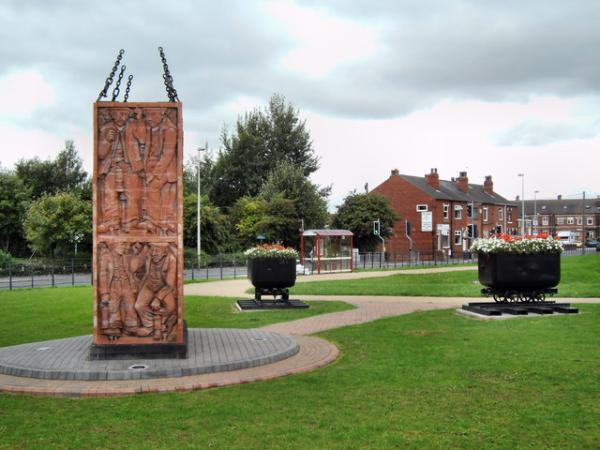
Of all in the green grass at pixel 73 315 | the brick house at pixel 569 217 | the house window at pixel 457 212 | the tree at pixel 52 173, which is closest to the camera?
the green grass at pixel 73 315

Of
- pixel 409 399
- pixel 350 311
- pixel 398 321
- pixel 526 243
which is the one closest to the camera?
pixel 409 399

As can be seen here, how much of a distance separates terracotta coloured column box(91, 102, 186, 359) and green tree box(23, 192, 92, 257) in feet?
108

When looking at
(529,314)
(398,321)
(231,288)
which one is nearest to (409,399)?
(398,321)

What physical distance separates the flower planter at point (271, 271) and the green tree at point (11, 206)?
38.2 metres

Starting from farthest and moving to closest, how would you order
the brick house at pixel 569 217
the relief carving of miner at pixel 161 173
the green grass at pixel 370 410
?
the brick house at pixel 569 217 → the relief carving of miner at pixel 161 173 → the green grass at pixel 370 410

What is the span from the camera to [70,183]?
214ft

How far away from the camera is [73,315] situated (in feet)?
51.9

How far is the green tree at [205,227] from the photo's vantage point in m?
45.9

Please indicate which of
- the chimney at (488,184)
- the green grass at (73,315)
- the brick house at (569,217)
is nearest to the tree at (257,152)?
the chimney at (488,184)

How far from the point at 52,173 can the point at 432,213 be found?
1503 inches

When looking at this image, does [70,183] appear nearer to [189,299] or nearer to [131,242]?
[189,299]

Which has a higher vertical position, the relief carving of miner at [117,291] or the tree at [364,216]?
the tree at [364,216]

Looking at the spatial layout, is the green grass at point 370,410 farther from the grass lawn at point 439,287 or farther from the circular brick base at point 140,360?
the grass lawn at point 439,287

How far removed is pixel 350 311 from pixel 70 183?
5535 cm
